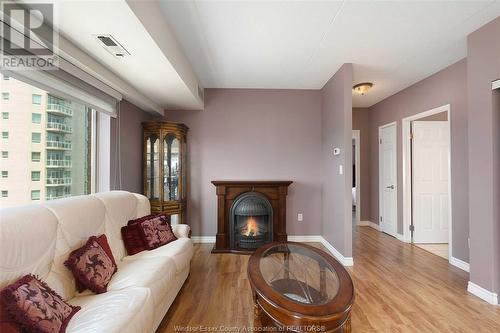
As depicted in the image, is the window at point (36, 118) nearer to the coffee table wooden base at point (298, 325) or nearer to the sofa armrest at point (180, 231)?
the sofa armrest at point (180, 231)

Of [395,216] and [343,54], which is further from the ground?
[343,54]

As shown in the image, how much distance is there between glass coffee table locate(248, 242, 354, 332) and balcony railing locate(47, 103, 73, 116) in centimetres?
220

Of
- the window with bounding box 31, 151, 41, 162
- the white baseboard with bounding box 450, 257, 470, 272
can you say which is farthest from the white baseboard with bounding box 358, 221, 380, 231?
the window with bounding box 31, 151, 41, 162

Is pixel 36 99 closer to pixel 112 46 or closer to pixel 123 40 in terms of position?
pixel 112 46

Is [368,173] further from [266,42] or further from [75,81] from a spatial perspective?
[75,81]

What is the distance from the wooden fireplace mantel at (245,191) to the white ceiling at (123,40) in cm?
155

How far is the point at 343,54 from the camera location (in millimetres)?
2578

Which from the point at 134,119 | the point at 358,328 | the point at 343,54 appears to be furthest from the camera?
the point at 134,119

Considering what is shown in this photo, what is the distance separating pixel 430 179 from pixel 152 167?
15.0ft

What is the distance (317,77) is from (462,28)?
5.12ft

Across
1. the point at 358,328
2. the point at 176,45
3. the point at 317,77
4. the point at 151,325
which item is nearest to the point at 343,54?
the point at 317,77

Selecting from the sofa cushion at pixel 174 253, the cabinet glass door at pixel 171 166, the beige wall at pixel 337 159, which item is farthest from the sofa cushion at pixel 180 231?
the beige wall at pixel 337 159

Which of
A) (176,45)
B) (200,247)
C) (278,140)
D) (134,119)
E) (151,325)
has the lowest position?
(200,247)

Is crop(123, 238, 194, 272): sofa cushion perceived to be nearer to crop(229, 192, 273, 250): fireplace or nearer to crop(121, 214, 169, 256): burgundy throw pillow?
crop(121, 214, 169, 256): burgundy throw pillow
